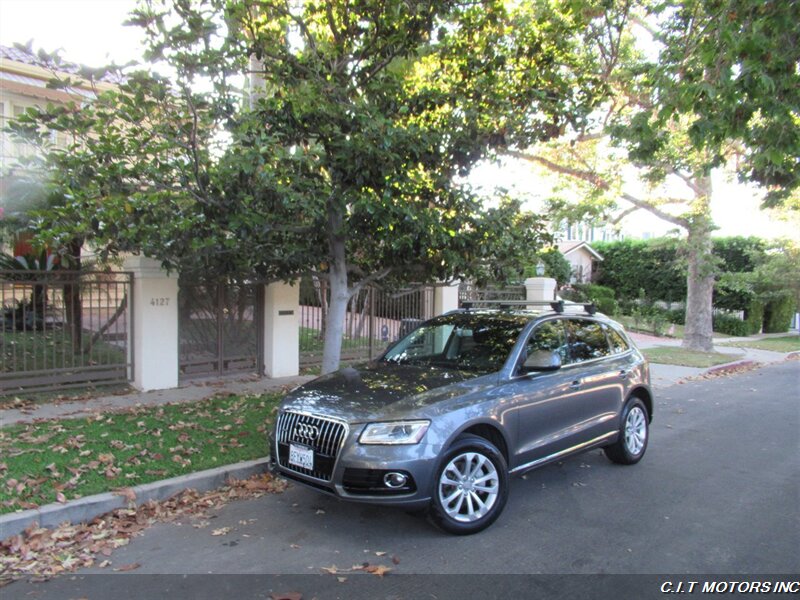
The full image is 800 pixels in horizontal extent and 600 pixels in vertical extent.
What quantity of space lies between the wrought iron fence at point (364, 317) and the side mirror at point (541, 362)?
5.60 meters

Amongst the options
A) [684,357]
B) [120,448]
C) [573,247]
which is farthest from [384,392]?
[573,247]

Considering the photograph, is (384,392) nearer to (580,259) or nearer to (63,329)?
(63,329)

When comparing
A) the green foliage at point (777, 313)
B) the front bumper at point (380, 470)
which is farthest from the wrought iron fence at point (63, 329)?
the green foliage at point (777, 313)

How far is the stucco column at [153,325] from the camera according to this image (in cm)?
870

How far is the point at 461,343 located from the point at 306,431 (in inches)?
72.5

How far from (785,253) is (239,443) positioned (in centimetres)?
2237

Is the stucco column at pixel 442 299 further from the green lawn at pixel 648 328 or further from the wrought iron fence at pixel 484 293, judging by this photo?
the green lawn at pixel 648 328

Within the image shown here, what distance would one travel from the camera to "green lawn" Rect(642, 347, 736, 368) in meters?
14.9

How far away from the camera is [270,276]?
9305 millimetres

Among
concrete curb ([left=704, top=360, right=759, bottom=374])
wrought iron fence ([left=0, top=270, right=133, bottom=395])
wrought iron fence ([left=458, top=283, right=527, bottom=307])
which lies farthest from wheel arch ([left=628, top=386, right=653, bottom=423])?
concrete curb ([left=704, top=360, right=759, bottom=374])

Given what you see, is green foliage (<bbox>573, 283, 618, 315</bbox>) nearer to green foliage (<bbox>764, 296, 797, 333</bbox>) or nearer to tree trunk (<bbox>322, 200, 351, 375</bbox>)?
green foliage (<bbox>764, 296, 797, 333</bbox>)

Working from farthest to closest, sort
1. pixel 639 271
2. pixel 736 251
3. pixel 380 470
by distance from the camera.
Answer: pixel 639 271 → pixel 736 251 → pixel 380 470

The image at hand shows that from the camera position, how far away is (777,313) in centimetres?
2625

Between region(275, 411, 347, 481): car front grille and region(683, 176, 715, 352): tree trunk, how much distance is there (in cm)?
Result: 1429
